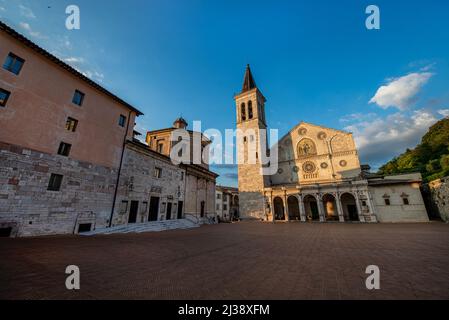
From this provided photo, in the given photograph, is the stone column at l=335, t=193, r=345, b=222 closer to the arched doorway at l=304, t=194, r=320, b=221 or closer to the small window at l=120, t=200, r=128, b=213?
the arched doorway at l=304, t=194, r=320, b=221

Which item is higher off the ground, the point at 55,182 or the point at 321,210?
the point at 55,182

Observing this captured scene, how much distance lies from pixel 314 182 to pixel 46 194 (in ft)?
117

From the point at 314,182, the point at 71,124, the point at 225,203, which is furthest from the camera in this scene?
the point at 225,203

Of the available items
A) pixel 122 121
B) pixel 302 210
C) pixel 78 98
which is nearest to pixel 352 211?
pixel 302 210

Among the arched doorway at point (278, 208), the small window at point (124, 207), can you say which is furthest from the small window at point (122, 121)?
the arched doorway at point (278, 208)

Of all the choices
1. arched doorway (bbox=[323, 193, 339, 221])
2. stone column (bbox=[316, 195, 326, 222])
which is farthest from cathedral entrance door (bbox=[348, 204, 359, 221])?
stone column (bbox=[316, 195, 326, 222])

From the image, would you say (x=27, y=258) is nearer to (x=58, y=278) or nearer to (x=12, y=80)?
(x=58, y=278)

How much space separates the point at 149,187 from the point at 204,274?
50.8ft

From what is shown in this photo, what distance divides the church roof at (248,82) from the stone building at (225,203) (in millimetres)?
27279

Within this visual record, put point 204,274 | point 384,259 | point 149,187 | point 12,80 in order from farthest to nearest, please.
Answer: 1. point 149,187
2. point 12,80
3. point 384,259
4. point 204,274

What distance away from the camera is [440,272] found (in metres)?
4.77

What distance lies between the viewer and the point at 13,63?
34.8 ft

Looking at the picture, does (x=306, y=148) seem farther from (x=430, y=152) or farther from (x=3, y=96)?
(x=3, y=96)
